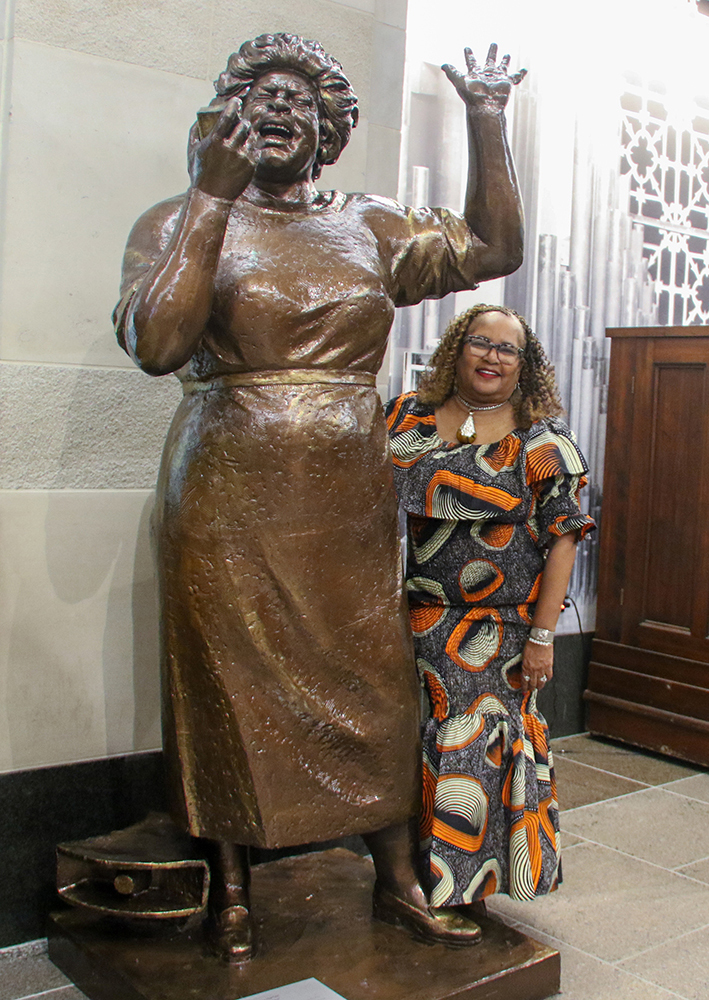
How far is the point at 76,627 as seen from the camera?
2.95 metres

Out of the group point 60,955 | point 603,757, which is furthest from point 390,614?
point 603,757

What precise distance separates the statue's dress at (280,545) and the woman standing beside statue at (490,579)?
0.31m

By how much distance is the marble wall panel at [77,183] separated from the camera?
9.17 ft

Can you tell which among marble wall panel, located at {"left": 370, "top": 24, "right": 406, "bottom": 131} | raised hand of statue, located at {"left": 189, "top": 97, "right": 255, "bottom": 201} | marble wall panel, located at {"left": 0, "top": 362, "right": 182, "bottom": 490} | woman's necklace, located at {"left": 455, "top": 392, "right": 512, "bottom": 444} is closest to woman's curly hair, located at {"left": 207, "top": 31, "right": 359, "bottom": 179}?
raised hand of statue, located at {"left": 189, "top": 97, "right": 255, "bottom": 201}

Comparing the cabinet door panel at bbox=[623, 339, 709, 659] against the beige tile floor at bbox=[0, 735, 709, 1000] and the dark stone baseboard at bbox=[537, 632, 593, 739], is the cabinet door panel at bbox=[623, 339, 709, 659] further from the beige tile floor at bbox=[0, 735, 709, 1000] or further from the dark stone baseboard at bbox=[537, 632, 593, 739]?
the beige tile floor at bbox=[0, 735, 709, 1000]

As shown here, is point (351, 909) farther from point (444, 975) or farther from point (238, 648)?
point (238, 648)

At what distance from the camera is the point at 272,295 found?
7.52 ft

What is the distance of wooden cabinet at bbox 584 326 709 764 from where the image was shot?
460 cm

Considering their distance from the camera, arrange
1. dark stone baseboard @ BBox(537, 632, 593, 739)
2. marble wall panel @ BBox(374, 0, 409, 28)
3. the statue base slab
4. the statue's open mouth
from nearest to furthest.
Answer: the statue's open mouth → the statue base slab → marble wall panel @ BBox(374, 0, 409, 28) → dark stone baseboard @ BBox(537, 632, 593, 739)

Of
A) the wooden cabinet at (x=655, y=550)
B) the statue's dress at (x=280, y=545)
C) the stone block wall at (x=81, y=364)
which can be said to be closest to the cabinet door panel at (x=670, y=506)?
the wooden cabinet at (x=655, y=550)

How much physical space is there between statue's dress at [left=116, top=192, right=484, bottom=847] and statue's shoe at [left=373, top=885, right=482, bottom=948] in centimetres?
31

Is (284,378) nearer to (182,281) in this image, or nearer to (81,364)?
(182,281)

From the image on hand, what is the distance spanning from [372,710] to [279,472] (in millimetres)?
578

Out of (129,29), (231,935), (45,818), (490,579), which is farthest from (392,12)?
(231,935)
